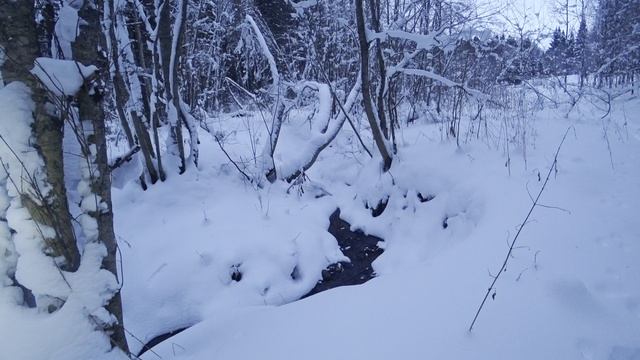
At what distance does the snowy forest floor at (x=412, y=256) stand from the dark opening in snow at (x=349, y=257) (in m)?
0.09

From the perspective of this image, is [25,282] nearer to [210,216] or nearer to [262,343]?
[262,343]

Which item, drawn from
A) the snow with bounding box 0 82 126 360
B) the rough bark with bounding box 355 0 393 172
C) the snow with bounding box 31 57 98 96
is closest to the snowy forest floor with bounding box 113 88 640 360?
the rough bark with bounding box 355 0 393 172

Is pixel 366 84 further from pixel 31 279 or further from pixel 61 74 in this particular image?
pixel 31 279

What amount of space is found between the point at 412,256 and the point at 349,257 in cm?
69

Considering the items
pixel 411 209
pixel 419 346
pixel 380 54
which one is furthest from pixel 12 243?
pixel 380 54

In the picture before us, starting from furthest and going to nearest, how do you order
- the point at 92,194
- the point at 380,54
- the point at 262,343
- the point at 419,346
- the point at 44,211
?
the point at 380,54 → the point at 262,343 → the point at 419,346 → the point at 92,194 → the point at 44,211

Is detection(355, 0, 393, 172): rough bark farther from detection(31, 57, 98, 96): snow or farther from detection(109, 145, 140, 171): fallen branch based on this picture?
detection(31, 57, 98, 96): snow

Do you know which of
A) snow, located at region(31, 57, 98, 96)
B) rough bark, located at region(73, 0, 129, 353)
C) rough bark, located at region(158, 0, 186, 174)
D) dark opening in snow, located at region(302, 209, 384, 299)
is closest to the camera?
snow, located at region(31, 57, 98, 96)

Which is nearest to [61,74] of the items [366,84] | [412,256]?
[412,256]

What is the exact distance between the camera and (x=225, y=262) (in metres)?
3.05

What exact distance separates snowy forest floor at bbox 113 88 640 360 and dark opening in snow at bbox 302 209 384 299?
0.09 m

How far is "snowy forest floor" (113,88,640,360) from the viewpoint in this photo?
1712 mm

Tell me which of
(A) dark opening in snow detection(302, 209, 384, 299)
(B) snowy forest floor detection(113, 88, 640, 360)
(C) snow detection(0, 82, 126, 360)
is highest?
(C) snow detection(0, 82, 126, 360)

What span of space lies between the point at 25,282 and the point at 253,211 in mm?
2494
